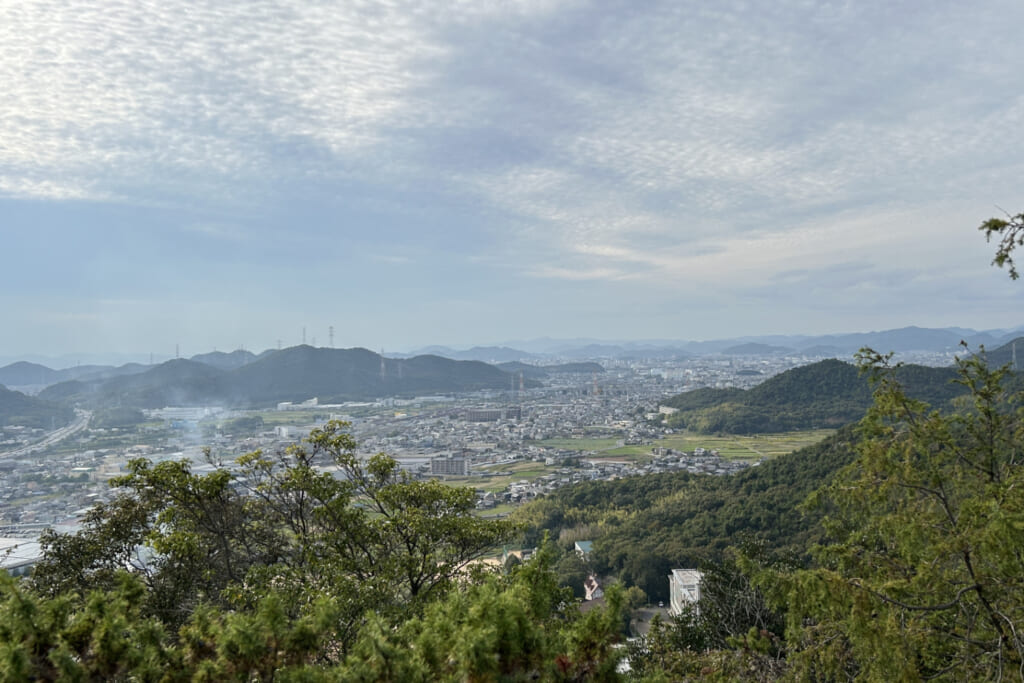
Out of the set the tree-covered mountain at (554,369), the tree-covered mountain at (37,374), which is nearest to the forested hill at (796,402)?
the tree-covered mountain at (554,369)

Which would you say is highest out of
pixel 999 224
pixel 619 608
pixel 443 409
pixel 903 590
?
pixel 999 224

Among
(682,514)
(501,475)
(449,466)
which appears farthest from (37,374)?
(682,514)

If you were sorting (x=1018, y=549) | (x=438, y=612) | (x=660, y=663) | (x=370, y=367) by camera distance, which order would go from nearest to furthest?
1. (x=438, y=612)
2. (x=1018, y=549)
3. (x=660, y=663)
4. (x=370, y=367)

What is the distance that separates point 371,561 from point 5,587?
3.63 meters

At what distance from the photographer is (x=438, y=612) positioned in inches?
104

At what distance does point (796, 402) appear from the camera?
54812 millimetres

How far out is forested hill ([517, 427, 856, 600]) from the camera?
18031 millimetres

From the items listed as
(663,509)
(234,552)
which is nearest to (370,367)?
(663,509)

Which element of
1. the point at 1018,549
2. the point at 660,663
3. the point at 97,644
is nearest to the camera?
the point at 97,644

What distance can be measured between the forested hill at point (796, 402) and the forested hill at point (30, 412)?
183 feet

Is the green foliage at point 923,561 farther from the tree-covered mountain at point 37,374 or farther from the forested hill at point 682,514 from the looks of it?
the tree-covered mountain at point 37,374

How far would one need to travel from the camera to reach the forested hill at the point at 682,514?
18031 millimetres

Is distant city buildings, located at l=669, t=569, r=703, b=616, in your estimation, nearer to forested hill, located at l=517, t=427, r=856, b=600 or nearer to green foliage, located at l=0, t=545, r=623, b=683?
forested hill, located at l=517, t=427, r=856, b=600

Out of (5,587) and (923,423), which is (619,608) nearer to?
(5,587)
